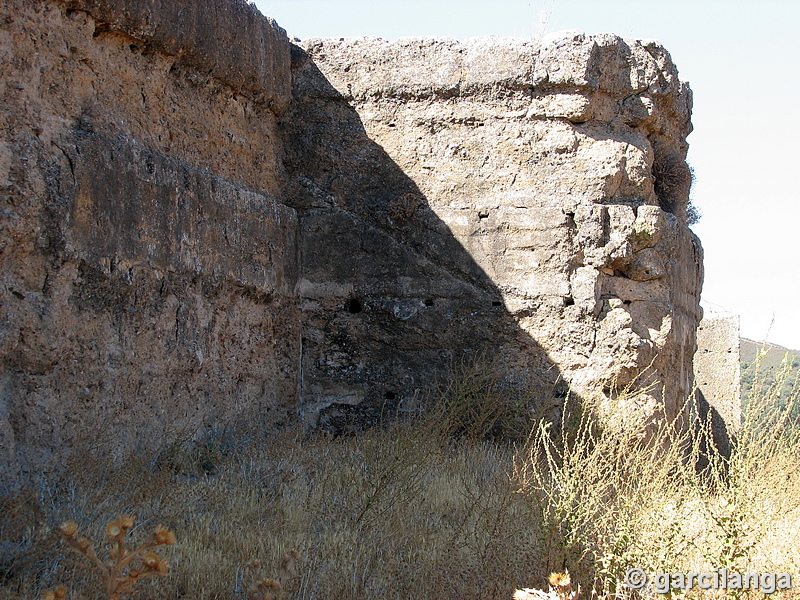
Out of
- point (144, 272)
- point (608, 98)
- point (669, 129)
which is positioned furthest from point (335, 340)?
point (669, 129)

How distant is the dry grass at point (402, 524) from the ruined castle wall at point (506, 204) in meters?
1.38

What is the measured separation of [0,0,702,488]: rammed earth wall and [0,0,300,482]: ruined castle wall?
2 centimetres

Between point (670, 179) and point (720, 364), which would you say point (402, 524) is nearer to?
point (670, 179)

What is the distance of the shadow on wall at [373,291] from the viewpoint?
5500 millimetres

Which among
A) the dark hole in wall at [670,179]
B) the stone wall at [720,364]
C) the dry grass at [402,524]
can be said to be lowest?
the dry grass at [402,524]

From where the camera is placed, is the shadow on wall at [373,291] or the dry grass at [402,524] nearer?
the dry grass at [402,524]

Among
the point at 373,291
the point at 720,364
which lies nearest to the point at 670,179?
the point at 373,291

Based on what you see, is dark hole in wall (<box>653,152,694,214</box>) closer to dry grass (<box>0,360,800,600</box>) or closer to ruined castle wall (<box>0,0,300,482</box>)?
dry grass (<box>0,360,800,600</box>)

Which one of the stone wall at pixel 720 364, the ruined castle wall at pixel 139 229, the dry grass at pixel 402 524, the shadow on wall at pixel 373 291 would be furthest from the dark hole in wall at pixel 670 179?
the stone wall at pixel 720 364

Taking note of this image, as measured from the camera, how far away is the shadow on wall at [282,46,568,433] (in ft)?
18.0

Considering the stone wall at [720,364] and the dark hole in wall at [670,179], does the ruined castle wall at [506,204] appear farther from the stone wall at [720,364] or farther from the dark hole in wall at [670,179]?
the stone wall at [720,364]

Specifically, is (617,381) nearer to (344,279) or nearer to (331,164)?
(344,279)

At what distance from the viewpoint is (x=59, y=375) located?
3.63m

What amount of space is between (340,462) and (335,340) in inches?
49.3
